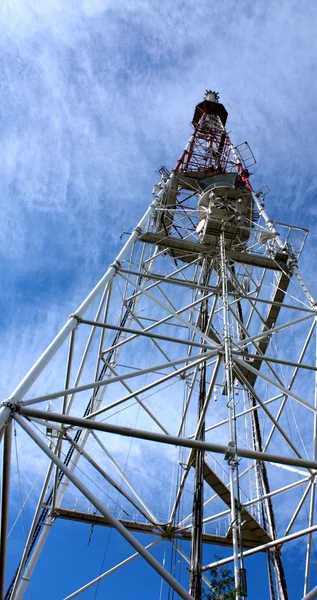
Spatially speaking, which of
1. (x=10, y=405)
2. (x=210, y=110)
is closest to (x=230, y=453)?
(x=10, y=405)

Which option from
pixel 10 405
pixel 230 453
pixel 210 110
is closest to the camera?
pixel 10 405

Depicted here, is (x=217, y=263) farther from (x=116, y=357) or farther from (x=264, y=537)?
(x=264, y=537)

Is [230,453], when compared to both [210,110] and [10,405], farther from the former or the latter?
[210,110]

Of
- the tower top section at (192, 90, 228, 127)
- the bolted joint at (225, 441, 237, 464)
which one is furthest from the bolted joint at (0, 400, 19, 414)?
the tower top section at (192, 90, 228, 127)

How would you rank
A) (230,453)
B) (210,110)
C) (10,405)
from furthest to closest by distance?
(210,110) < (230,453) < (10,405)

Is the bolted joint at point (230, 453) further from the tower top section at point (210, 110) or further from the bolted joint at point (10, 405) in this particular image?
the tower top section at point (210, 110)

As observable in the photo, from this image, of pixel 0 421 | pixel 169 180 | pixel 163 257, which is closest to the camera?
pixel 0 421

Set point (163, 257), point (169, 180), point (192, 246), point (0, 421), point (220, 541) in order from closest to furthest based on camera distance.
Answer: point (0, 421) < point (220, 541) < point (192, 246) < point (163, 257) < point (169, 180)

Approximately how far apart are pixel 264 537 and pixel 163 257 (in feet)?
32.4

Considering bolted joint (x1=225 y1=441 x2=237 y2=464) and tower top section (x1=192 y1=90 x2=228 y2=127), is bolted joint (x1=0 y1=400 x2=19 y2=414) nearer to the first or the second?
bolted joint (x1=225 y1=441 x2=237 y2=464)

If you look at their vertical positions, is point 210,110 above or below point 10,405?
above

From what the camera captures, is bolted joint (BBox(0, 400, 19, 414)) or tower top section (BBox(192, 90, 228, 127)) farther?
tower top section (BBox(192, 90, 228, 127))

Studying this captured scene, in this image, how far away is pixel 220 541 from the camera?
42.4 ft

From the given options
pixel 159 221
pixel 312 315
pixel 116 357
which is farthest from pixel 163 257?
pixel 312 315
